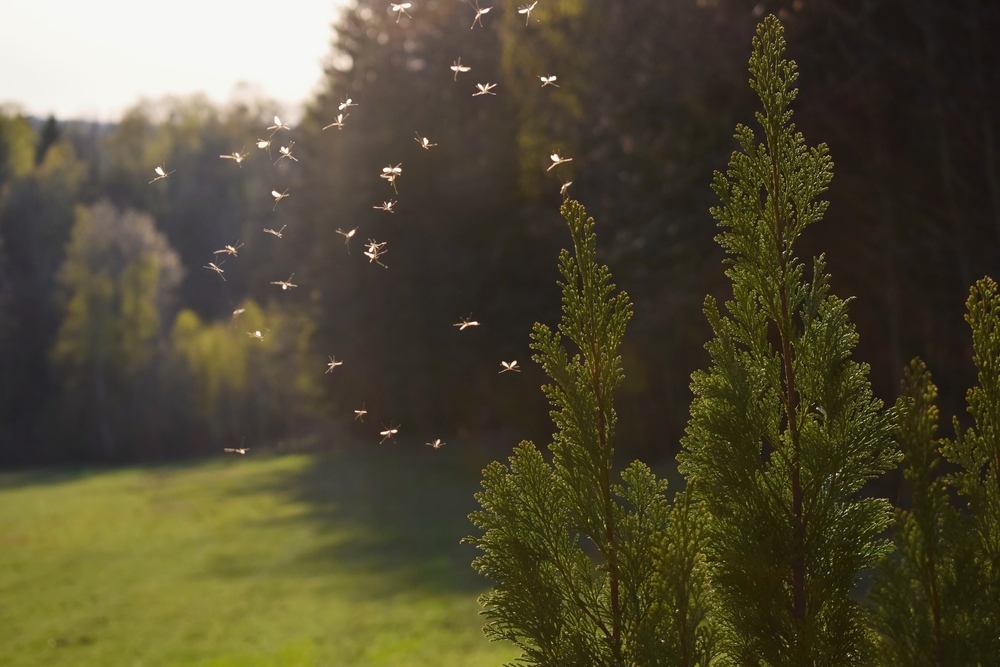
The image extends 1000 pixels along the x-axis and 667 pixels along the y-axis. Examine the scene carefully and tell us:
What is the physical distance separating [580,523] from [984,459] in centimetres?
110

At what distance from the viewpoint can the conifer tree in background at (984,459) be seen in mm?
2154

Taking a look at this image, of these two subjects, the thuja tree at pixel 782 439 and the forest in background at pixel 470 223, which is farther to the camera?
the forest in background at pixel 470 223

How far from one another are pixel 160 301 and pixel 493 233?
21.0 m

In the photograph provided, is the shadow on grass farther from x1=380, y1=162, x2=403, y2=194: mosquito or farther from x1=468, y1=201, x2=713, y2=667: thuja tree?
x1=468, y1=201, x2=713, y2=667: thuja tree

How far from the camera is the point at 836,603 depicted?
2260mm

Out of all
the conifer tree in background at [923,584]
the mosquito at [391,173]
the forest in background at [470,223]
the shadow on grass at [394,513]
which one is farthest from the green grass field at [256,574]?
the conifer tree in background at [923,584]

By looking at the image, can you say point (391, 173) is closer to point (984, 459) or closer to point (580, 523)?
point (580, 523)

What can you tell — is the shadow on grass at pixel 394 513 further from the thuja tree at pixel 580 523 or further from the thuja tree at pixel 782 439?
the thuja tree at pixel 782 439

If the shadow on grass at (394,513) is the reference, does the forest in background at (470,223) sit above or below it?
above

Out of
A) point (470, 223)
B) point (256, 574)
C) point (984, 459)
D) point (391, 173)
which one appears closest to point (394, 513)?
point (256, 574)

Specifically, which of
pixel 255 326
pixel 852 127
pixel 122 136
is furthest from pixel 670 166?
pixel 122 136

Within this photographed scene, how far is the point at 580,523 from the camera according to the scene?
239cm

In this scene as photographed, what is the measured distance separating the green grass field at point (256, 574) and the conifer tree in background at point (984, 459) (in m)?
4.93

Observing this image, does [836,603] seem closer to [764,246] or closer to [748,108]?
[764,246]
